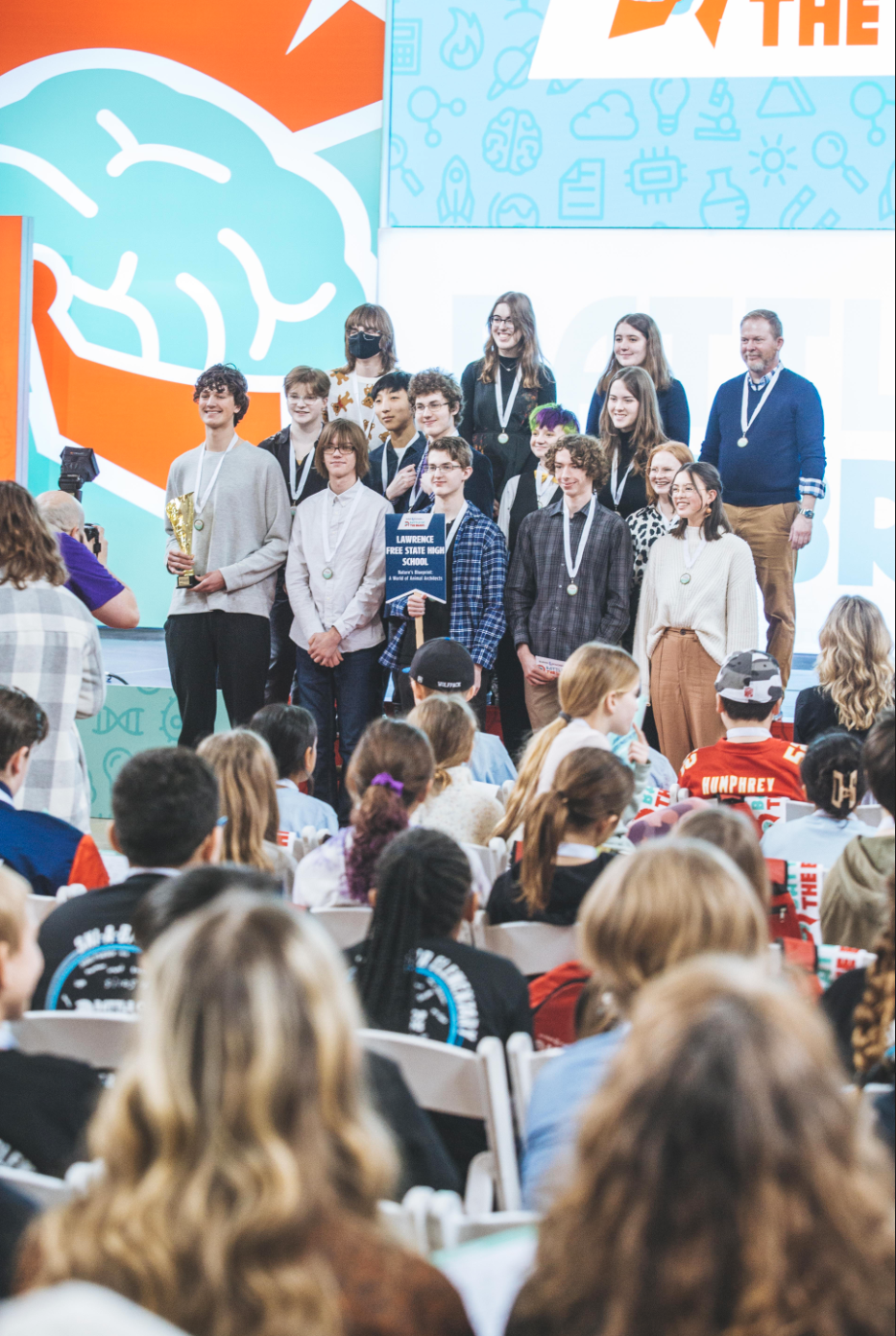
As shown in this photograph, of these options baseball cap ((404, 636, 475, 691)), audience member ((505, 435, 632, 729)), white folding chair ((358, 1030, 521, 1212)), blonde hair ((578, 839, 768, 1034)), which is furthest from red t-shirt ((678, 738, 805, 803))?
blonde hair ((578, 839, 768, 1034))

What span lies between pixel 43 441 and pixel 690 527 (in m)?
4.79

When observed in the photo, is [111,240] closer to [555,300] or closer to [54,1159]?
[555,300]

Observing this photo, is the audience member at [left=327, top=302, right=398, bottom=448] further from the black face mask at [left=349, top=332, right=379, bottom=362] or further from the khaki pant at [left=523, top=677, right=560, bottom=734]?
the khaki pant at [left=523, top=677, right=560, bottom=734]

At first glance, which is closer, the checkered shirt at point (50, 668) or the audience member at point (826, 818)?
the audience member at point (826, 818)

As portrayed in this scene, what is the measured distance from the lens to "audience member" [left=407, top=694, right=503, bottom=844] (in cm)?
340

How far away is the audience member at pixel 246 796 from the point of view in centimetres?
283

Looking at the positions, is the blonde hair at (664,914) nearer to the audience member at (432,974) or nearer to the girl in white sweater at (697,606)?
the audience member at (432,974)

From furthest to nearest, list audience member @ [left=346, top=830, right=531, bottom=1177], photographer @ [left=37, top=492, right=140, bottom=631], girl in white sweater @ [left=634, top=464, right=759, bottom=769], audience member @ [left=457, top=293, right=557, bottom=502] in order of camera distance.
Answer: audience member @ [left=457, top=293, right=557, bottom=502] < girl in white sweater @ [left=634, top=464, right=759, bottom=769] < photographer @ [left=37, top=492, right=140, bottom=631] < audience member @ [left=346, top=830, right=531, bottom=1177]

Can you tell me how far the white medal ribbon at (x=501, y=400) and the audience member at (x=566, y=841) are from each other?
3.56m

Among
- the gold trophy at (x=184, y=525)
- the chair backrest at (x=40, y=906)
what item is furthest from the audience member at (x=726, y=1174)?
the gold trophy at (x=184, y=525)

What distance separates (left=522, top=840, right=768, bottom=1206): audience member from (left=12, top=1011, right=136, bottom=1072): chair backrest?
0.66 m

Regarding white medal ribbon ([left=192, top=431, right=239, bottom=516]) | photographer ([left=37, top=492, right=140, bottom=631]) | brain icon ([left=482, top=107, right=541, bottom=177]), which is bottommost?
photographer ([left=37, top=492, right=140, bottom=631])

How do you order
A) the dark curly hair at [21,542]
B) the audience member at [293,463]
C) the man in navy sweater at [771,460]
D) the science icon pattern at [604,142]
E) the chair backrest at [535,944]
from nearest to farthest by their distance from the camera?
1. the chair backrest at [535,944]
2. the dark curly hair at [21,542]
3. the audience member at [293,463]
4. the man in navy sweater at [771,460]
5. the science icon pattern at [604,142]

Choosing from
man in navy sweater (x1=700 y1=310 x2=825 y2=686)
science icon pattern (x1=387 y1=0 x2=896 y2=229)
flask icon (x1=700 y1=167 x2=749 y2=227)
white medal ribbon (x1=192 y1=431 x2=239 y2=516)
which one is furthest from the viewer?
flask icon (x1=700 y1=167 x2=749 y2=227)
